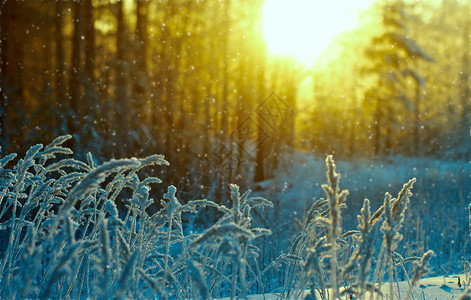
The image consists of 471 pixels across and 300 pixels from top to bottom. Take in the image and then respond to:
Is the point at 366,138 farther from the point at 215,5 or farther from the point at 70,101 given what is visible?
the point at 70,101

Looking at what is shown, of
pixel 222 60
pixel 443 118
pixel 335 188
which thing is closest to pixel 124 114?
pixel 222 60

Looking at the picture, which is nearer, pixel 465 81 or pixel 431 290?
pixel 431 290

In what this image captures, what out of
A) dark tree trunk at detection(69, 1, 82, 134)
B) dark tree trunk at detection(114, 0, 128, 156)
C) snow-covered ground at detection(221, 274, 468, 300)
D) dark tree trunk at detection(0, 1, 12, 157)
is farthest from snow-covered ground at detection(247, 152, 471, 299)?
dark tree trunk at detection(0, 1, 12, 157)

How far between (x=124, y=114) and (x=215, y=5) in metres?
2.36

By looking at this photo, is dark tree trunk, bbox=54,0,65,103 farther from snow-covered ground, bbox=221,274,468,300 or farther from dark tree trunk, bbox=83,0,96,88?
snow-covered ground, bbox=221,274,468,300

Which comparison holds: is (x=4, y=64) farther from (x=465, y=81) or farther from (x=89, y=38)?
(x=465, y=81)

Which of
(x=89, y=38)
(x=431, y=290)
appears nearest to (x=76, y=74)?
(x=89, y=38)

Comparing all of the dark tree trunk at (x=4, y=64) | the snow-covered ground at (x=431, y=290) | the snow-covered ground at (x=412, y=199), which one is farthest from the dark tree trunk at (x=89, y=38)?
the snow-covered ground at (x=431, y=290)

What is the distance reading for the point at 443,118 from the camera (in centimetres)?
1070

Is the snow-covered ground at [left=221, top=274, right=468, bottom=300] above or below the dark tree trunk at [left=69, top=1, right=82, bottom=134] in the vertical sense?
below

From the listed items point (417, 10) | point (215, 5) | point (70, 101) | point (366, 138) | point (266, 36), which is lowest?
point (366, 138)

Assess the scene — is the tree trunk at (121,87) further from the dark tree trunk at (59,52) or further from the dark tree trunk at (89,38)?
the dark tree trunk at (59,52)

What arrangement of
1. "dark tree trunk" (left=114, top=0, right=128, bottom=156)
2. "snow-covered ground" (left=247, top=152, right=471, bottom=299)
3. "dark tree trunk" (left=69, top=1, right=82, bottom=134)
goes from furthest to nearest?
"dark tree trunk" (left=114, top=0, right=128, bottom=156)
"dark tree trunk" (left=69, top=1, right=82, bottom=134)
"snow-covered ground" (left=247, top=152, right=471, bottom=299)

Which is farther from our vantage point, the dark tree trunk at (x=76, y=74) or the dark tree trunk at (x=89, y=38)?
the dark tree trunk at (x=89, y=38)
